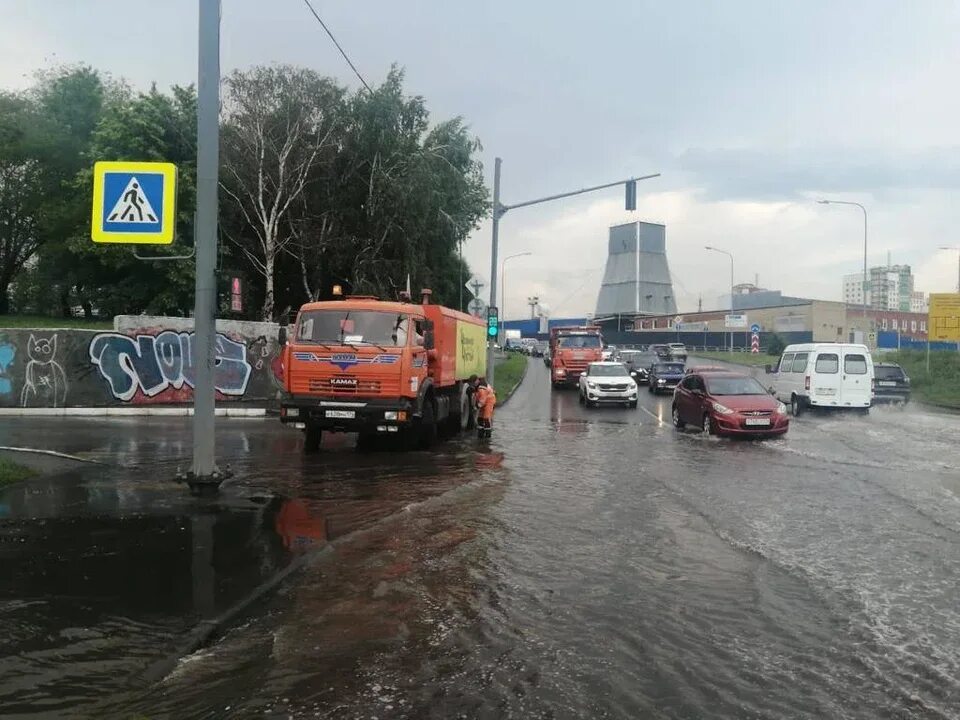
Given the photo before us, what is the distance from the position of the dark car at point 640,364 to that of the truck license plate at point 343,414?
94.6 feet

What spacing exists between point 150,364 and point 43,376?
2608 mm

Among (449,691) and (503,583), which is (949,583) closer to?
(503,583)

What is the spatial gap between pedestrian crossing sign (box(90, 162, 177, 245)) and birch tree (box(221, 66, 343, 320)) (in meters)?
22.5

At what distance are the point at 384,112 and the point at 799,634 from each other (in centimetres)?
3046

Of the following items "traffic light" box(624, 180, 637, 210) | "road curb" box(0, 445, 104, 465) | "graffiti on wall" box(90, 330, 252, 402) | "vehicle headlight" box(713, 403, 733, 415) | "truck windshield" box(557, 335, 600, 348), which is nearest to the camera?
"road curb" box(0, 445, 104, 465)

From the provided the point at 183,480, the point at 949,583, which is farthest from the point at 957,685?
the point at 183,480

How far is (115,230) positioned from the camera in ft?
31.7

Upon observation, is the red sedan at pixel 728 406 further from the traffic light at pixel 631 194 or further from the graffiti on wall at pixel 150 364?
the graffiti on wall at pixel 150 364

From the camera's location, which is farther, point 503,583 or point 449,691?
point 503,583

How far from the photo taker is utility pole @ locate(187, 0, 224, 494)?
974 centimetres

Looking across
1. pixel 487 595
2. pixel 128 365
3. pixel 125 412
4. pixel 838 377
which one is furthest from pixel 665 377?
pixel 487 595

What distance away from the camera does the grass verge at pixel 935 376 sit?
103 feet

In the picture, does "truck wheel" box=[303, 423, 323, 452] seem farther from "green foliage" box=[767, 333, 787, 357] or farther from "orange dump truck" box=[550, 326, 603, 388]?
"green foliage" box=[767, 333, 787, 357]

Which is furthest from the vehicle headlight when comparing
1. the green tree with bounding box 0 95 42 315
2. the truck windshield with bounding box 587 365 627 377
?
the green tree with bounding box 0 95 42 315
